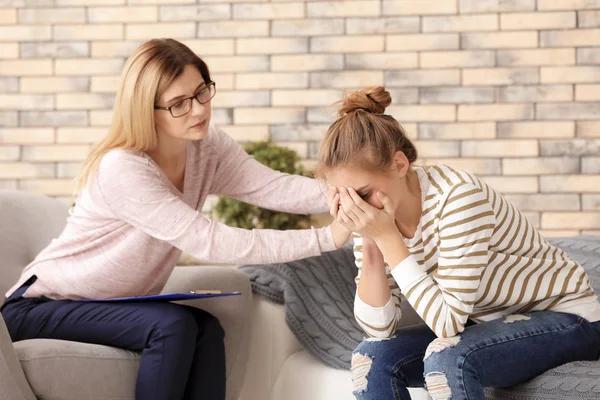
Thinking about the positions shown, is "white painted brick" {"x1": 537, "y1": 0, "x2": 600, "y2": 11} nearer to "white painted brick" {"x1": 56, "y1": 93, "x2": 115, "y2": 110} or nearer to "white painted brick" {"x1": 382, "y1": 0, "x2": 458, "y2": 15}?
"white painted brick" {"x1": 382, "y1": 0, "x2": 458, "y2": 15}

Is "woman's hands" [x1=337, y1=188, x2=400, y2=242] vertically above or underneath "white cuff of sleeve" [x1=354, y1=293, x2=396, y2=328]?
above

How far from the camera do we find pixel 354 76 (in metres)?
3.76

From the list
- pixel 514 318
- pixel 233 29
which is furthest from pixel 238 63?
pixel 514 318

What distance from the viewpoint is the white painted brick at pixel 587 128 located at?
Answer: 3.61 m

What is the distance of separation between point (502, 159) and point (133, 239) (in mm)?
2182

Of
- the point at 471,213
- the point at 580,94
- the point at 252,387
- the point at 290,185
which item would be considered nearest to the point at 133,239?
the point at 290,185

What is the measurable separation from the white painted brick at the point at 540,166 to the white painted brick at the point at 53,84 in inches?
80.9

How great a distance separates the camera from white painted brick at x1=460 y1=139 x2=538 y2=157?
3645 mm

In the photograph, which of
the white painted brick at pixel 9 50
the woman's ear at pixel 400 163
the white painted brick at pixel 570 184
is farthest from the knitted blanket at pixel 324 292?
the white painted brick at pixel 9 50

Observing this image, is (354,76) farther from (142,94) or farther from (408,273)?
(408,273)

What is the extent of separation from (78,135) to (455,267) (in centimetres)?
286

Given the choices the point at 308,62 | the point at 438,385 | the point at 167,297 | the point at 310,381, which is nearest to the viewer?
the point at 438,385

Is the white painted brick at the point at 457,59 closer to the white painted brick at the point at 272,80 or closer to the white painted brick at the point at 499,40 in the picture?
the white painted brick at the point at 499,40

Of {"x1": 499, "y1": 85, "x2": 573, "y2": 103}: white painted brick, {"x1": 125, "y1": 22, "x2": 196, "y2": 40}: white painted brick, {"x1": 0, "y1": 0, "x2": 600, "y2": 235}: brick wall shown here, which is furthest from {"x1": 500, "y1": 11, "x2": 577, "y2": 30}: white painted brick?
{"x1": 125, "y1": 22, "x2": 196, "y2": 40}: white painted brick
